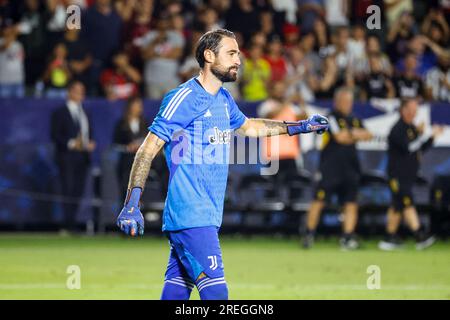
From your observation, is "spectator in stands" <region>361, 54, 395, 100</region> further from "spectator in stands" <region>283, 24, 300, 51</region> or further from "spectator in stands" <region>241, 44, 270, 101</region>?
"spectator in stands" <region>241, 44, 270, 101</region>

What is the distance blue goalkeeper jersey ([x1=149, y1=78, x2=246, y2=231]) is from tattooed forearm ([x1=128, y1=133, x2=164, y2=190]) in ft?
0.22

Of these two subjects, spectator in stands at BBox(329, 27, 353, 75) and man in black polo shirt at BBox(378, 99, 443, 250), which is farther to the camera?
spectator in stands at BBox(329, 27, 353, 75)

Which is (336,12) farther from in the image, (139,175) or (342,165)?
(139,175)

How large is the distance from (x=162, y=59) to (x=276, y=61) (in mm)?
2277

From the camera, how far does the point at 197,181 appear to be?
8.55 meters

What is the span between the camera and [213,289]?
832 centimetres

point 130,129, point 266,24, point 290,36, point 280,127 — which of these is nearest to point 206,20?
point 266,24

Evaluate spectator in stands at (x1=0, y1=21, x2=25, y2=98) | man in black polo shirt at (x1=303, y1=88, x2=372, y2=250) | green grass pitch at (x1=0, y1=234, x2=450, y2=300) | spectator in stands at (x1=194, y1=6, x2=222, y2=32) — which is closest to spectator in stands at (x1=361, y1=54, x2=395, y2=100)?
man in black polo shirt at (x1=303, y1=88, x2=372, y2=250)

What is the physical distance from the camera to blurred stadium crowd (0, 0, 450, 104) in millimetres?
22234

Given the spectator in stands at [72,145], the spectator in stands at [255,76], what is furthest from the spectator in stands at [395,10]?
the spectator in stands at [72,145]

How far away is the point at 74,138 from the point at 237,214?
3.54m

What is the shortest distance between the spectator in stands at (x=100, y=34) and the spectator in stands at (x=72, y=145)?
32.9 inches

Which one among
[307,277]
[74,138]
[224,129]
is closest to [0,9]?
[74,138]
